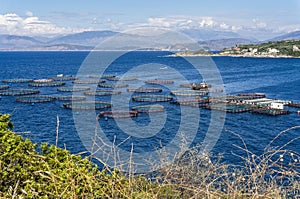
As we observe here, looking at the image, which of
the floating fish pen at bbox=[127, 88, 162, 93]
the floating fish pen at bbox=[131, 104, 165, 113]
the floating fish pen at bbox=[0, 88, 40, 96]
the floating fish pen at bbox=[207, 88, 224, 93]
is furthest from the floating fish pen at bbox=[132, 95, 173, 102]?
the floating fish pen at bbox=[0, 88, 40, 96]

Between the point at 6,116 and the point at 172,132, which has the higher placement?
the point at 6,116

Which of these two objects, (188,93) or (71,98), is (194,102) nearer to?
(188,93)

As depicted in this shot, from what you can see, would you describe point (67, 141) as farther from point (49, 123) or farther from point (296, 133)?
point (296, 133)

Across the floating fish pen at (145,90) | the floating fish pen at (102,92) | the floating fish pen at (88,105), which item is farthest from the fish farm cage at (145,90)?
the floating fish pen at (88,105)

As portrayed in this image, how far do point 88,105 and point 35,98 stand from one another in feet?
37.7

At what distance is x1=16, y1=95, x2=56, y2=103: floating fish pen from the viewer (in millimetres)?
55631

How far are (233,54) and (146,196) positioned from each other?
180m

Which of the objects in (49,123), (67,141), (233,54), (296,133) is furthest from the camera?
(233,54)

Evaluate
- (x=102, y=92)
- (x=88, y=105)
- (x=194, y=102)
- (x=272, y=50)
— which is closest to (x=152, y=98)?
(x=194, y=102)

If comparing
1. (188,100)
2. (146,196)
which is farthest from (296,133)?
(146,196)

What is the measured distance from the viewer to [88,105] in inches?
2018

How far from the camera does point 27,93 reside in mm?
63281

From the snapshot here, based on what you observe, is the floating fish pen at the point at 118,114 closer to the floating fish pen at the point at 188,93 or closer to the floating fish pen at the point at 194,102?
the floating fish pen at the point at 194,102

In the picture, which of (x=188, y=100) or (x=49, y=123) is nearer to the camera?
(x=49, y=123)
